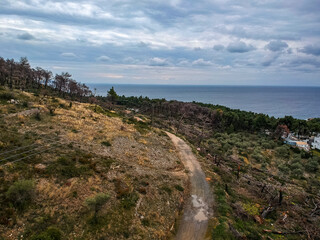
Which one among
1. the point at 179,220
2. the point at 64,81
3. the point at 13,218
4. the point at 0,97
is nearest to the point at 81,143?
the point at 13,218

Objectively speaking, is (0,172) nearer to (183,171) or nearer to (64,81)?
(183,171)

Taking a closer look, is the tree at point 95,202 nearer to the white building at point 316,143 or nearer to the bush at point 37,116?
the bush at point 37,116

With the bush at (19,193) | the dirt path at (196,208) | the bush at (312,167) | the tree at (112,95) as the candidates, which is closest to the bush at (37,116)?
the bush at (19,193)

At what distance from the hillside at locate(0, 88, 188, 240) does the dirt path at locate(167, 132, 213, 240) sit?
108 cm

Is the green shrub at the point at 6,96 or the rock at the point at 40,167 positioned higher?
the green shrub at the point at 6,96

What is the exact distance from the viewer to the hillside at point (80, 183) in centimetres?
1414

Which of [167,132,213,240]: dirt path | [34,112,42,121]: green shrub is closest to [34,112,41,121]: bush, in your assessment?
[34,112,42,121]: green shrub

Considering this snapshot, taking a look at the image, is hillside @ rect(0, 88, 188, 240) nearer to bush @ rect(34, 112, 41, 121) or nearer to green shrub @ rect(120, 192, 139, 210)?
green shrub @ rect(120, 192, 139, 210)

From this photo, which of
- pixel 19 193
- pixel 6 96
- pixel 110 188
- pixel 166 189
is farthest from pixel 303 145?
pixel 6 96

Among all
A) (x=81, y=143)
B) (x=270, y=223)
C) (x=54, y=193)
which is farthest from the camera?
(x=81, y=143)

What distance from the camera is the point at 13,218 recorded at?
13.3 meters

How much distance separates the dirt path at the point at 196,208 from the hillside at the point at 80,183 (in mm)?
1076

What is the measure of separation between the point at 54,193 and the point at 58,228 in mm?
3764

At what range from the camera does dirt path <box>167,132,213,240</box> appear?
16.8m
